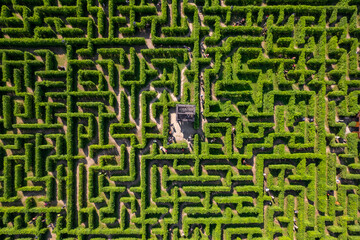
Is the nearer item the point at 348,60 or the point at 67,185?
the point at 67,185

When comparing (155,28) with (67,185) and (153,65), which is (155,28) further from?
(67,185)

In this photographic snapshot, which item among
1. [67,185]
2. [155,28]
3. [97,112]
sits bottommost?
[67,185]

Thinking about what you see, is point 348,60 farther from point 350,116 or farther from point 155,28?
point 155,28

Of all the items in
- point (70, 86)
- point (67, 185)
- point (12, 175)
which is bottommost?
point (67, 185)

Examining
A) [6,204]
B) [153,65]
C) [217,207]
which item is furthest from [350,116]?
[6,204]

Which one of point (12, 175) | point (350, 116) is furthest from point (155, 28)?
point (350, 116)

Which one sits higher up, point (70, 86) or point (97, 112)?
point (70, 86)
